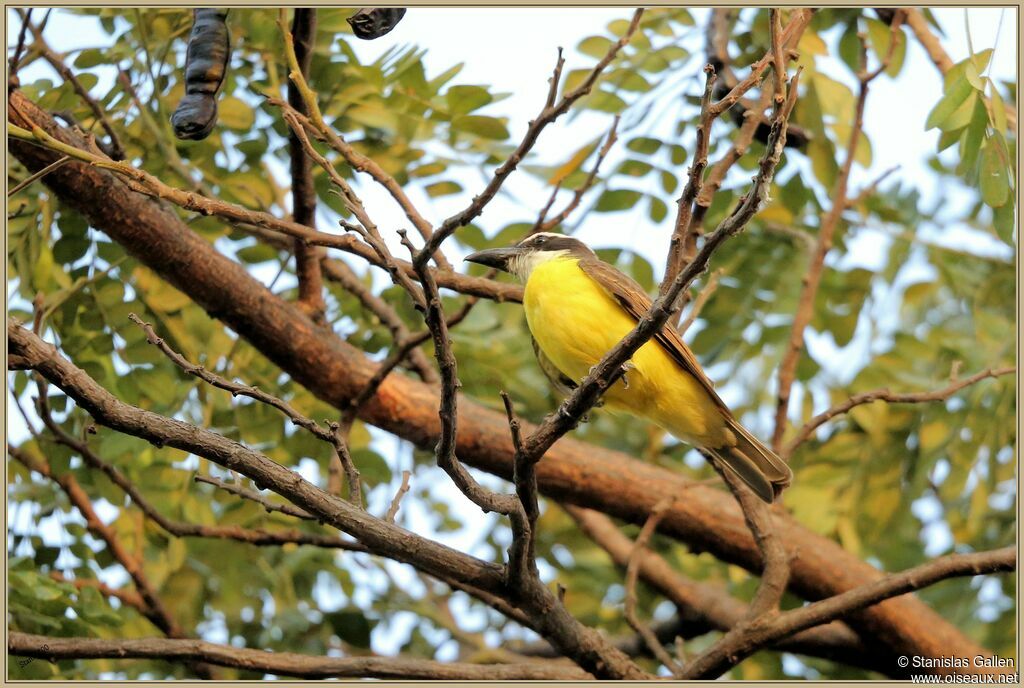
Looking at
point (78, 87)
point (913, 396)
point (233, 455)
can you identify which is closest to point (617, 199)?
point (913, 396)

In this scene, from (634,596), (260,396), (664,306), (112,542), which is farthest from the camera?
(112,542)

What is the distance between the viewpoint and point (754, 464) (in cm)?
406

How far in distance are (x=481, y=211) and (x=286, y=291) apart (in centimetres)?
251

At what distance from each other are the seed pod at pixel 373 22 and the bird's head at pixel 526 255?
3.63ft

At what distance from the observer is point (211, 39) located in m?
3.54

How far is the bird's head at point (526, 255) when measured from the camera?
4.21 meters

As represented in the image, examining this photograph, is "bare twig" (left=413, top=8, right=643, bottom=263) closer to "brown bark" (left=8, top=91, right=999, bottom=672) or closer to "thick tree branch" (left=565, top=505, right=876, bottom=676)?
"brown bark" (left=8, top=91, right=999, bottom=672)

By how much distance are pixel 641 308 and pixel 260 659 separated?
173 centimetres

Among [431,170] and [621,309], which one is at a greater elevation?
[431,170]

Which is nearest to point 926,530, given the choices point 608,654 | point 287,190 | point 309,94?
point 608,654

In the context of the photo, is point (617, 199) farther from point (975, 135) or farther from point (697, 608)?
point (697, 608)

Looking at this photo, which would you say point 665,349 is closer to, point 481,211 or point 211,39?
point 481,211

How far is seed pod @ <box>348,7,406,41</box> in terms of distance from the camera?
10.4 feet

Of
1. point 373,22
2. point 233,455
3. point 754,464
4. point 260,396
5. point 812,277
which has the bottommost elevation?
point 233,455
